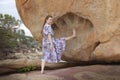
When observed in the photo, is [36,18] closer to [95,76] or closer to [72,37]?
[72,37]

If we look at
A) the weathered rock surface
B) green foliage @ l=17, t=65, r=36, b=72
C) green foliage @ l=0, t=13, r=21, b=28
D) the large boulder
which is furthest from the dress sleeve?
green foliage @ l=0, t=13, r=21, b=28

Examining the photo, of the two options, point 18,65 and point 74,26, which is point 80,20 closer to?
point 74,26

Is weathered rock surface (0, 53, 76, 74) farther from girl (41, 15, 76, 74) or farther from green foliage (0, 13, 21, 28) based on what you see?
green foliage (0, 13, 21, 28)

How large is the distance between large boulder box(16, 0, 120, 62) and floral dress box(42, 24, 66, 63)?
36cm

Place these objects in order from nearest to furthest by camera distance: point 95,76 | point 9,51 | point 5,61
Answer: point 95,76 < point 5,61 < point 9,51

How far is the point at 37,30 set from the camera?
36.8ft

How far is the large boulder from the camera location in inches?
415

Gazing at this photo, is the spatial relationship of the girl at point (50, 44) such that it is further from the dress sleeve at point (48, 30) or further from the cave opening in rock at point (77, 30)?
the cave opening in rock at point (77, 30)

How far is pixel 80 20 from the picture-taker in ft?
36.3

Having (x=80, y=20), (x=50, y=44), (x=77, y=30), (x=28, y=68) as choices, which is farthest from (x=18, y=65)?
(x=80, y=20)

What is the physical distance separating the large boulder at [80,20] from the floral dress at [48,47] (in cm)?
36

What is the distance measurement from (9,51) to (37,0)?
4.12 meters

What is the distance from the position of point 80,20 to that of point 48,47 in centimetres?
133

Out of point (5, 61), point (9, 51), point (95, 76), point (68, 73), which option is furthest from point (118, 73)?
point (9, 51)
